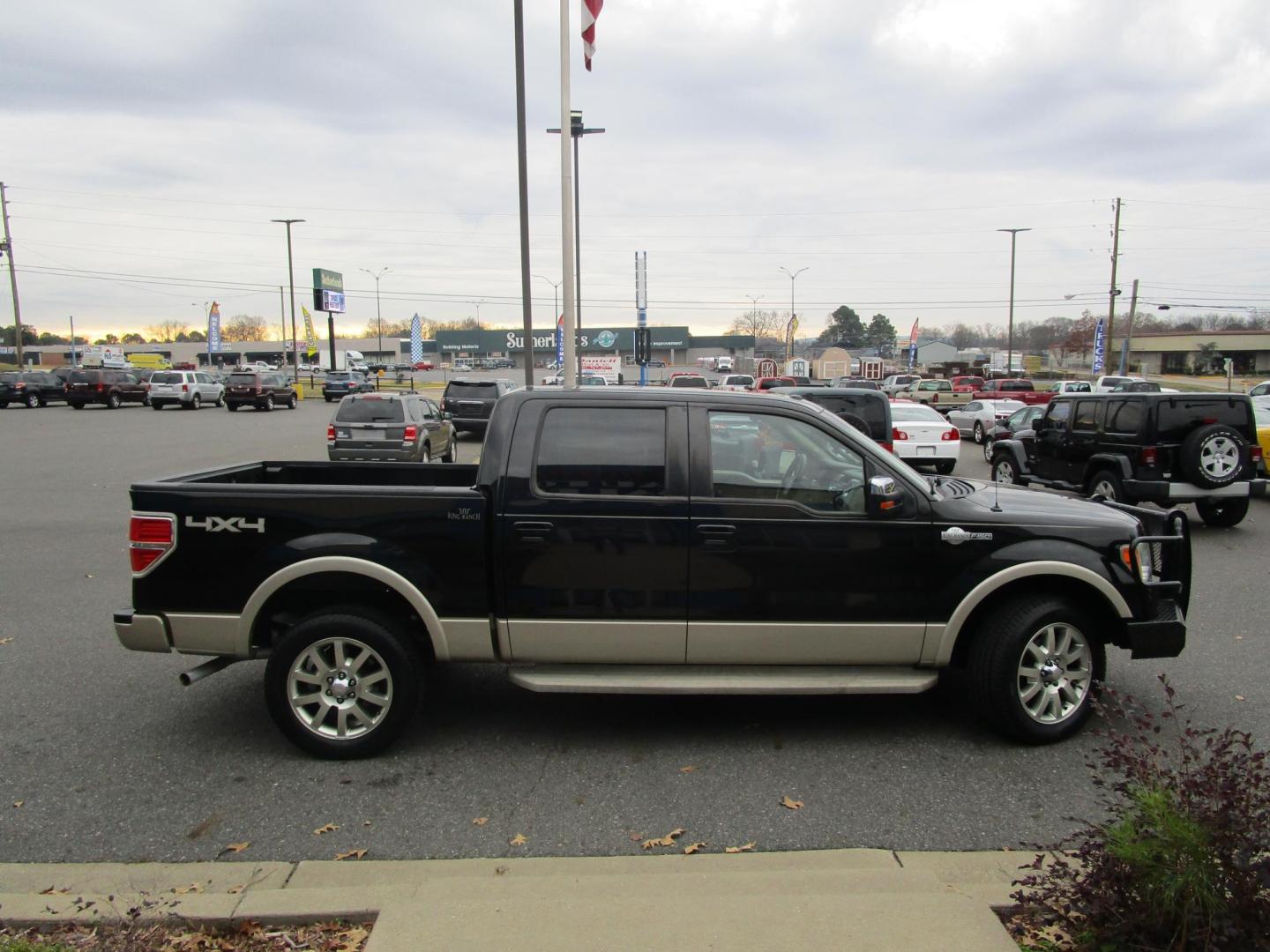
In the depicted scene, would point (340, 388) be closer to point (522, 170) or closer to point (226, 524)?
point (522, 170)

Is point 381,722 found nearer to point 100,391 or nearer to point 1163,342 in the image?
point 100,391

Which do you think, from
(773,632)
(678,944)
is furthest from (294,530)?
(678,944)

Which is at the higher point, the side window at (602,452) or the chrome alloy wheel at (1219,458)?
the side window at (602,452)

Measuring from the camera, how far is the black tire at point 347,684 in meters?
4.43

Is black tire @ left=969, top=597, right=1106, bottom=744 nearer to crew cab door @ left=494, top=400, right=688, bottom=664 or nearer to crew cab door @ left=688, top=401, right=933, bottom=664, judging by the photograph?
crew cab door @ left=688, top=401, right=933, bottom=664

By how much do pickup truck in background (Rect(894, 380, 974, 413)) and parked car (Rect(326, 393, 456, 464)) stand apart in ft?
89.0

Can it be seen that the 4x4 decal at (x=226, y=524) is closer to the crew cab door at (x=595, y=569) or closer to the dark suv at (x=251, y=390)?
the crew cab door at (x=595, y=569)

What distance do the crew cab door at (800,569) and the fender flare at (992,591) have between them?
0.29ft

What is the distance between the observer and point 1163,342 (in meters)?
91.1

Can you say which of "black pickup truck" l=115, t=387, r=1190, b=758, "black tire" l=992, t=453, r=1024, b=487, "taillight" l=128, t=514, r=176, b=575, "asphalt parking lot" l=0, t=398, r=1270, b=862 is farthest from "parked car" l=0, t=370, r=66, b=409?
"black pickup truck" l=115, t=387, r=1190, b=758

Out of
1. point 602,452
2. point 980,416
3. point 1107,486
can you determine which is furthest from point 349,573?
point 980,416

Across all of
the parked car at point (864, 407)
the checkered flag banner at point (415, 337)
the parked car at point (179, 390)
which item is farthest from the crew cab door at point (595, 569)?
the checkered flag banner at point (415, 337)

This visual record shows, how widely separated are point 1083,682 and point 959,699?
0.85m

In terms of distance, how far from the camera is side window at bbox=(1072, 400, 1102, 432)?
11.9 metres
